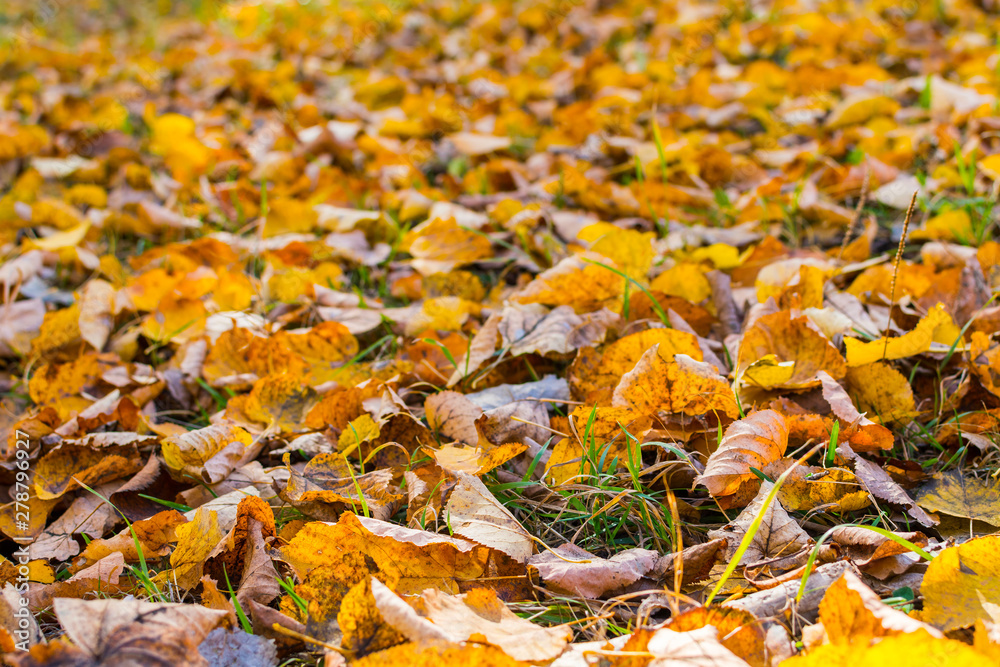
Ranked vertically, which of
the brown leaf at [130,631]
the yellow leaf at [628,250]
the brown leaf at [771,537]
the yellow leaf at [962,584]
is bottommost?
the brown leaf at [771,537]

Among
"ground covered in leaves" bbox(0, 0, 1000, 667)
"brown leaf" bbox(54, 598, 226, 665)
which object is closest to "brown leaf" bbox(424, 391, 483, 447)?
"ground covered in leaves" bbox(0, 0, 1000, 667)

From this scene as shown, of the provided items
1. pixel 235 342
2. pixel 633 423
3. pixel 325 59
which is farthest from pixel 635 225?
pixel 325 59

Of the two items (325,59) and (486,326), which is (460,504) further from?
(325,59)

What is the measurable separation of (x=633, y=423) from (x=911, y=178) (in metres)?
1.37

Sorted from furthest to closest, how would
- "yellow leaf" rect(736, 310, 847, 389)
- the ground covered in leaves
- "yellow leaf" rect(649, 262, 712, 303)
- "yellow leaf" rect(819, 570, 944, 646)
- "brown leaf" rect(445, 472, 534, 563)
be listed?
"yellow leaf" rect(649, 262, 712, 303)
"yellow leaf" rect(736, 310, 847, 389)
"brown leaf" rect(445, 472, 534, 563)
the ground covered in leaves
"yellow leaf" rect(819, 570, 944, 646)

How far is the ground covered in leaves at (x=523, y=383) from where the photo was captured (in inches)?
34.4

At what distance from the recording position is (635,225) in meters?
1.93

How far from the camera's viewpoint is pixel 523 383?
4.51ft

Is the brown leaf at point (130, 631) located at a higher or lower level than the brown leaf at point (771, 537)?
higher

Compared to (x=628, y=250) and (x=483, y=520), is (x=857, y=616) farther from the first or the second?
(x=628, y=250)

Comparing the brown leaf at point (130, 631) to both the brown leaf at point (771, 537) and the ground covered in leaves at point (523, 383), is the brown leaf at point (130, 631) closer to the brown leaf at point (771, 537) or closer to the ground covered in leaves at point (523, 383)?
the ground covered in leaves at point (523, 383)

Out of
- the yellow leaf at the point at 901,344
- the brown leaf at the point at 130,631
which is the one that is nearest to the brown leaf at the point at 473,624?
the brown leaf at the point at 130,631

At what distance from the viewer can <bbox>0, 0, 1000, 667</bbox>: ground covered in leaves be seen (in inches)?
34.4

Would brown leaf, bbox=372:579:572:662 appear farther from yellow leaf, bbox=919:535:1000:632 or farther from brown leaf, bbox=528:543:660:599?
yellow leaf, bbox=919:535:1000:632
